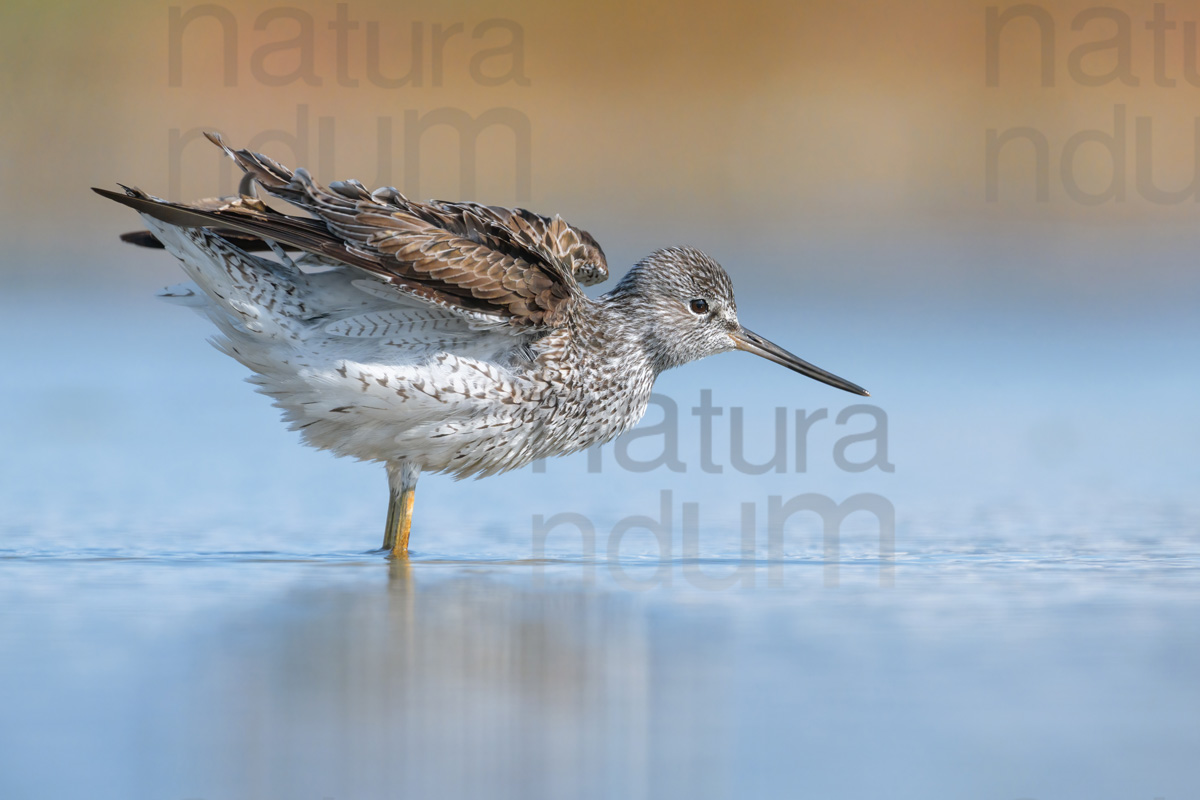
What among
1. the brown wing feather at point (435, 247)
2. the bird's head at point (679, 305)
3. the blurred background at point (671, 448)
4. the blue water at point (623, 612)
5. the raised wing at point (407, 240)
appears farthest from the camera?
the bird's head at point (679, 305)

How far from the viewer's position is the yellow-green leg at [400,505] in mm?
6137

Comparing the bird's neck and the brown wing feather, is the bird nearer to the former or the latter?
the brown wing feather

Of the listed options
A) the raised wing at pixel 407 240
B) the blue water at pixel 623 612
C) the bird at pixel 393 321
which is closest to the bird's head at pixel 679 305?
the bird at pixel 393 321

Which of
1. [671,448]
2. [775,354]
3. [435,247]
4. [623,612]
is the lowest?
[623,612]

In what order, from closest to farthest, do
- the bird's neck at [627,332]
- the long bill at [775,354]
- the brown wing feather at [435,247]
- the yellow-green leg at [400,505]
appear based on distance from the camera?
the brown wing feather at [435,247], the yellow-green leg at [400,505], the bird's neck at [627,332], the long bill at [775,354]

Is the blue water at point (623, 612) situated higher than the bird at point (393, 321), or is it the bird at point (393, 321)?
the bird at point (393, 321)

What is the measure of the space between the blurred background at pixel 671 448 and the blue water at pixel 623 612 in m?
0.02

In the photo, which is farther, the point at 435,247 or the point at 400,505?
the point at 400,505

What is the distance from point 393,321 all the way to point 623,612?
1732 mm

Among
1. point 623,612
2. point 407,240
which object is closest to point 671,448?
point 407,240

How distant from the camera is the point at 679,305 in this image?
6832 millimetres

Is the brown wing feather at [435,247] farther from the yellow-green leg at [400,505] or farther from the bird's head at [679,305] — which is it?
the yellow-green leg at [400,505]

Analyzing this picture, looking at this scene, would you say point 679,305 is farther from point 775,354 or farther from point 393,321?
point 393,321

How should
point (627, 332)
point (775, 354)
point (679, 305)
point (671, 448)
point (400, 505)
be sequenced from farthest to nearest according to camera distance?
point (671, 448) < point (775, 354) < point (679, 305) < point (627, 332) < point (400, 505)
